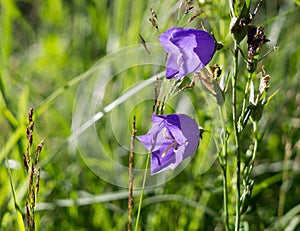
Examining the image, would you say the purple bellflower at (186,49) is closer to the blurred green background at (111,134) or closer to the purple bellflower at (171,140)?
the purple bellflower at (171,140)

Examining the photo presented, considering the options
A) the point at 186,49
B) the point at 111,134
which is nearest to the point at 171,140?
the point at 186,49

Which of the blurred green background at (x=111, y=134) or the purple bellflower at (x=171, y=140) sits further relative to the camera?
the blurred green background at (x=111, y=134)

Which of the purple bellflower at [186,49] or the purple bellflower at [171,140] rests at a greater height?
the purple bellflower at [186,49]

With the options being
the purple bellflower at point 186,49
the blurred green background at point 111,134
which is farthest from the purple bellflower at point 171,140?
the blurred green background at point 111,134

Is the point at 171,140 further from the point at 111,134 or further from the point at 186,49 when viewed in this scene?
the point at 111,134
